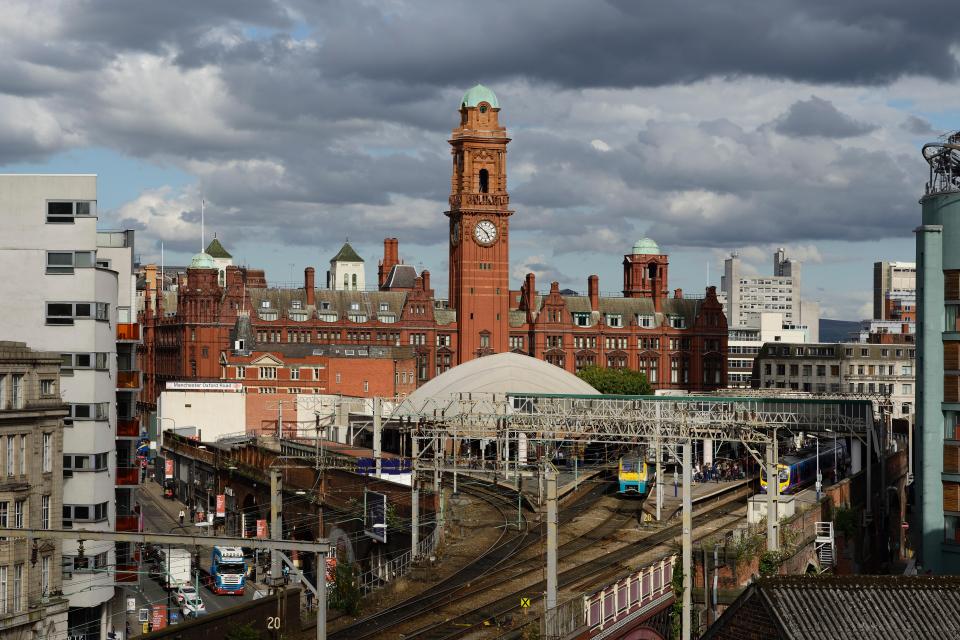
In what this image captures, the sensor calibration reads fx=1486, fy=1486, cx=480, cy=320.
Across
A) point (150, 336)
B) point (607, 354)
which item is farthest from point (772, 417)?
point (150, 336)

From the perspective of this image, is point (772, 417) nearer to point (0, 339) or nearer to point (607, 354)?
point (0, 339)

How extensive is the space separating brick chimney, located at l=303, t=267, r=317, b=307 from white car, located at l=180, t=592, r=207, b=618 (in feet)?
369

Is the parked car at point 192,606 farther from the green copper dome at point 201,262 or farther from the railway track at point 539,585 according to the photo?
the green copper dome at point 201,262

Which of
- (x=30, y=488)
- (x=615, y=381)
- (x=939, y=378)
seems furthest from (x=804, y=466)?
(x=615, y=381)

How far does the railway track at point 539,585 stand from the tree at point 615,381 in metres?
92.7

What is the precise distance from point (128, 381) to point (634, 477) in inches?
1662

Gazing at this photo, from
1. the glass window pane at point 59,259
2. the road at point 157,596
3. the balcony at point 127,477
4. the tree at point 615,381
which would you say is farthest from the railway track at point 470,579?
the tree at point 615,381

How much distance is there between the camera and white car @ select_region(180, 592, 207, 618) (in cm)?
7375

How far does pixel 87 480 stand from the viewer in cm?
5562

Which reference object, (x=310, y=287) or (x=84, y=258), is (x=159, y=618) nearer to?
(x=84, y=258)

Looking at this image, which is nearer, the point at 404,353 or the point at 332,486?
the point at 332,486

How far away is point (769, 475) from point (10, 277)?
34.0 metres

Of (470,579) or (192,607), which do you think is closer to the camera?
(470,579)

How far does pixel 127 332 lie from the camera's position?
6278cm
